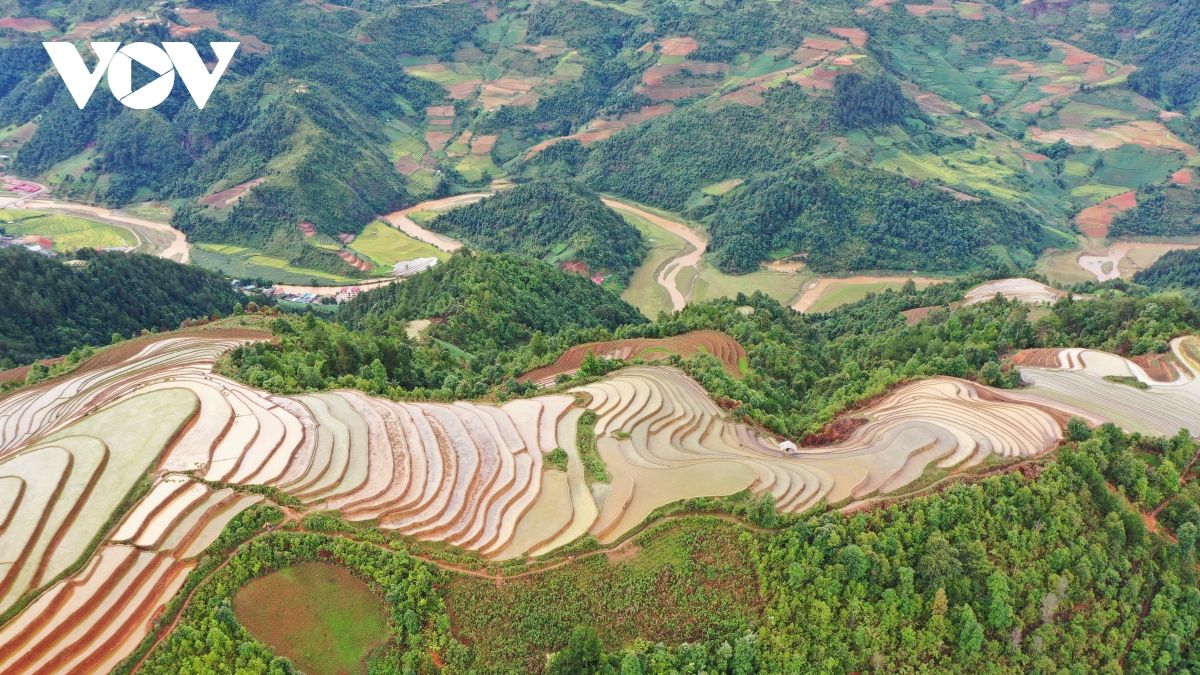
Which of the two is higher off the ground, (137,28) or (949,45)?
(137,28)

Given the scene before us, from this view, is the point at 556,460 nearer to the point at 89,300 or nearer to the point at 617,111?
the point at 89,300

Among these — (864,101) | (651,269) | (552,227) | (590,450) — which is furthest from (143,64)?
(590,450)

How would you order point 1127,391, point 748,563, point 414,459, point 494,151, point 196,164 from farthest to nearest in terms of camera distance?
1. point 494,151
2. point 196,164
3. point 1127,391
4. point 414,459
5. point 748,563

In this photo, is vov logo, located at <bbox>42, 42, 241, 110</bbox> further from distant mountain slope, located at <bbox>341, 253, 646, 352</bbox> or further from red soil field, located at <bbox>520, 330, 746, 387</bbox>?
red soil field, located at <bbox>520, 330, 746, 387</bbox>

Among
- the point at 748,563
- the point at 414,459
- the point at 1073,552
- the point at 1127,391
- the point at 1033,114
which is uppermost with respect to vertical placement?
the point at 414,459

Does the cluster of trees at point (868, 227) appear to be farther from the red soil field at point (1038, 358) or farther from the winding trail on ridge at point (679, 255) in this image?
the red soil field at point (1038, 358)

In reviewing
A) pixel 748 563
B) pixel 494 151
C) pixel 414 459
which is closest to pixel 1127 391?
pixel 748 563

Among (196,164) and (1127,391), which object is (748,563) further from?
(196,164)
